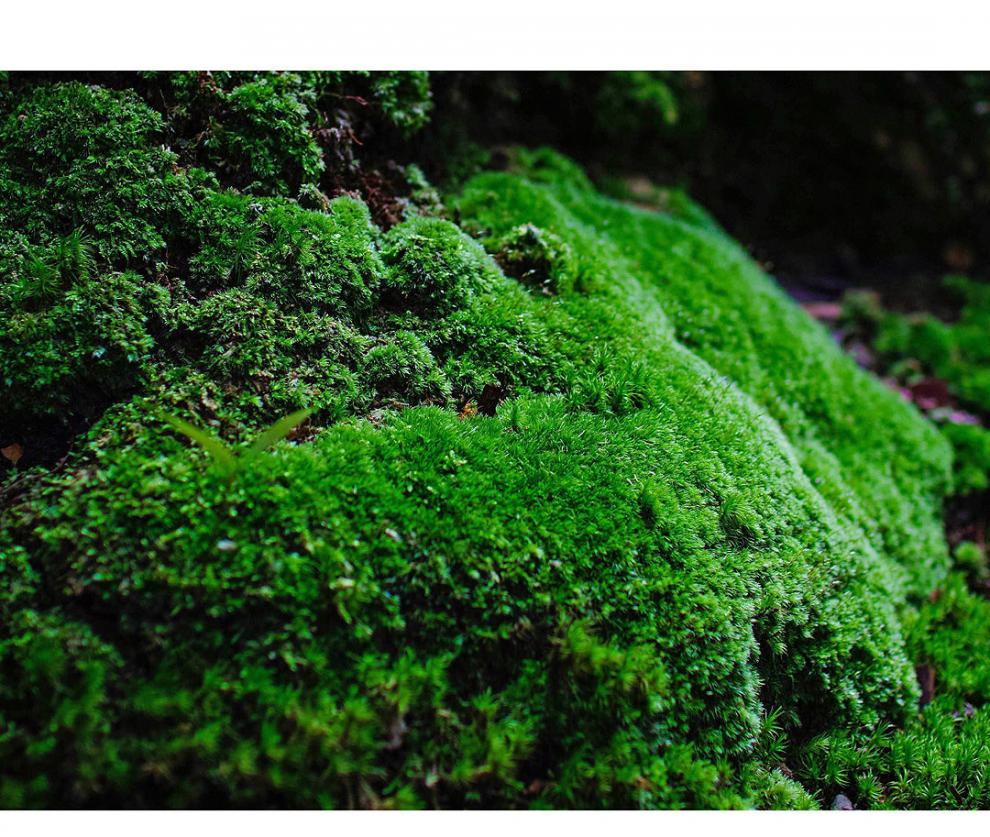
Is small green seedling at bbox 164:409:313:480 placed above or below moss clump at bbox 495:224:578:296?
below

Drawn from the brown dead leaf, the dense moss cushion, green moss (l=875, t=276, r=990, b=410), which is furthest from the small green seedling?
green moss (l=875, t=276, r=990, b=410)

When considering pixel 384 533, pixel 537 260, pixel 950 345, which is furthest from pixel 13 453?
pixel 950 345

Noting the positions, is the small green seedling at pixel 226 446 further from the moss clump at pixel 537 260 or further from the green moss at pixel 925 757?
the green moss at pixel 925 757

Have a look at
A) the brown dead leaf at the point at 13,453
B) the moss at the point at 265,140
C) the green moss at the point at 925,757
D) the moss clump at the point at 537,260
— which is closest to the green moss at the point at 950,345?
the green moss at the point at 925,757

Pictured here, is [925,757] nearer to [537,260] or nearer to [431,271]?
[537,260]

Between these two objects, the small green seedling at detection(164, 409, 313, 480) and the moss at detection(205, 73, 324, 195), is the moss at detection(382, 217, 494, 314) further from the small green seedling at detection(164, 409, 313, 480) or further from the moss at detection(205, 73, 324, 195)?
the small green seedling at detection(164, 409, 313, 480)

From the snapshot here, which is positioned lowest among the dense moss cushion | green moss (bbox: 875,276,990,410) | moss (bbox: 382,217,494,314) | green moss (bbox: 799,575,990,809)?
green moss (bbox: 799,575,990,809)
